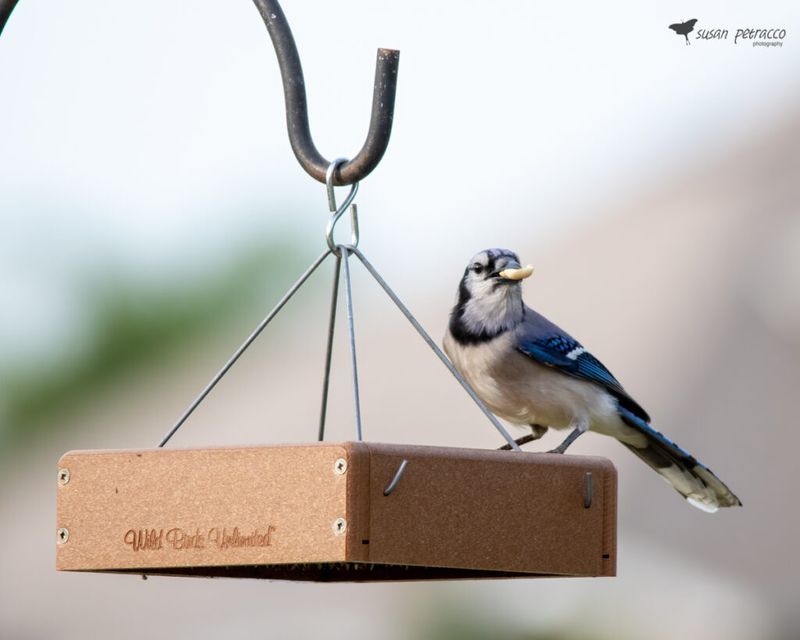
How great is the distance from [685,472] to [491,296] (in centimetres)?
88

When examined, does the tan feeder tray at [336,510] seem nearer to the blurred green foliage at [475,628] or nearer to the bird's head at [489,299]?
the bird's head at [489,299]

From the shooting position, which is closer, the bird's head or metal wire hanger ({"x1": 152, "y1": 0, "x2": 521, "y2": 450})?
metal wire hanger ({"x1": 152, "y1": 0, "x2": 521, "y2": 450})

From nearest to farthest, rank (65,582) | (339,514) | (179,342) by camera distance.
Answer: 1. (339,514)
2. (65,582)
3. (179,342)

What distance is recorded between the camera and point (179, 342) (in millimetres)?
12109

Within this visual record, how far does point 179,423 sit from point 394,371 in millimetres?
7450

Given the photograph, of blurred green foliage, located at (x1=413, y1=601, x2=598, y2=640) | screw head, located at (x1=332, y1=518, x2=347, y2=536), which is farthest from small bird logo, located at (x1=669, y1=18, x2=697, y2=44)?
screw head, located at (x1=332, y1=518, x2=347, y2=536)

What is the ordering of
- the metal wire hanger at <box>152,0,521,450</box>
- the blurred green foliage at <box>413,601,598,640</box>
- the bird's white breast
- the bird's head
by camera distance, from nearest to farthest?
the metal wire hanger at <box>152,0,521,450</box>, the bird's white breast, the bird's head, the blurred green foliage at <box>413,601,598,640</box>

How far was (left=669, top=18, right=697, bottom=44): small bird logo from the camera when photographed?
29.4 feet

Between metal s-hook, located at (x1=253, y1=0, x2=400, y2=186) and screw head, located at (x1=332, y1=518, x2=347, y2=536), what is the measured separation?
0.82 meters

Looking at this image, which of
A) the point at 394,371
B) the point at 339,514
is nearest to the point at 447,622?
the point at 394,371

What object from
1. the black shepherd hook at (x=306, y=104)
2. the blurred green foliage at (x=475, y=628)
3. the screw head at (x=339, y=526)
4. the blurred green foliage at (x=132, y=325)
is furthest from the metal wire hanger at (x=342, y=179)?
the blurred green foliage at (x=132, y=325)

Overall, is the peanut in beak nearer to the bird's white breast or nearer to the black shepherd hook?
the bird's white breast

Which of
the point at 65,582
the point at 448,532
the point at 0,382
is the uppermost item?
the point at 448,532

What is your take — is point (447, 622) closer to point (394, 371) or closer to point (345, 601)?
point (345, 601)
